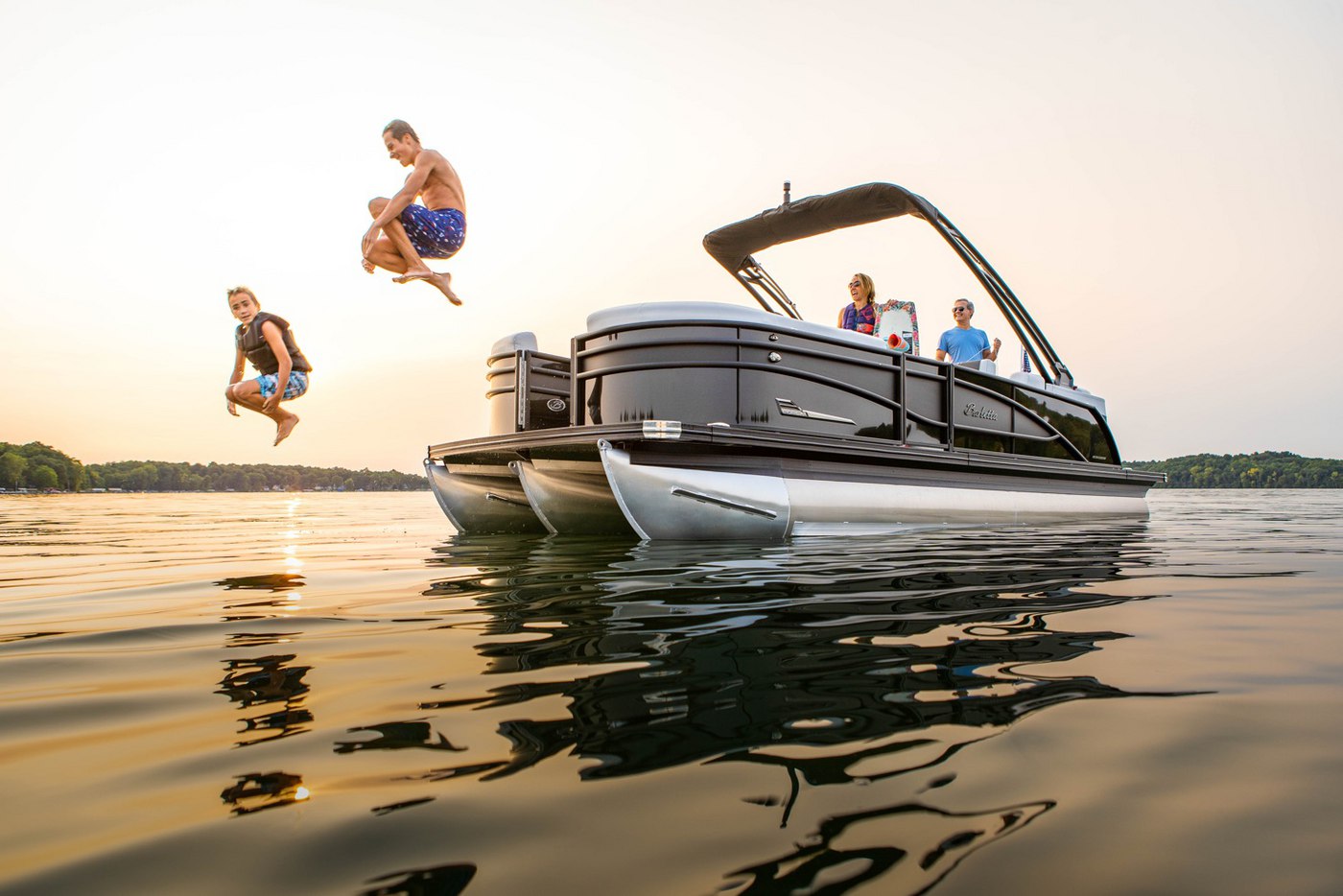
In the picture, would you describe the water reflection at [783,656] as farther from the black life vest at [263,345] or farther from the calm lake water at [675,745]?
the black life vest at [263,345]

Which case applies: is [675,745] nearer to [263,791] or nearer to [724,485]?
[263,791]

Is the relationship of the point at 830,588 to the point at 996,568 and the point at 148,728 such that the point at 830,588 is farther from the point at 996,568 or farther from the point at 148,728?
the point at 148,728

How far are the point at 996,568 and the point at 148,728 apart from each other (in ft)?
11.5

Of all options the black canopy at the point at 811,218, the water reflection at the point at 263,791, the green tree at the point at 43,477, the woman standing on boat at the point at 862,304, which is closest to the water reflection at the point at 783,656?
the water reflection at the point at 263,791

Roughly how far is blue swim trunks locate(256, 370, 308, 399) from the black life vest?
6 centimetres

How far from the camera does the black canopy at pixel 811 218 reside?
310 inches

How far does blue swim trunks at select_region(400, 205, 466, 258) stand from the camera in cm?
501

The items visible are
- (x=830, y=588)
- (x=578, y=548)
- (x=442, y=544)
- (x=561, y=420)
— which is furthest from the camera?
(x=561, y=420)

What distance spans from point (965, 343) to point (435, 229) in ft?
18.8

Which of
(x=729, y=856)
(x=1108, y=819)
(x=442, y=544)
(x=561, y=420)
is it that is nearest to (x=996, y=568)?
(x=1108, y=819)

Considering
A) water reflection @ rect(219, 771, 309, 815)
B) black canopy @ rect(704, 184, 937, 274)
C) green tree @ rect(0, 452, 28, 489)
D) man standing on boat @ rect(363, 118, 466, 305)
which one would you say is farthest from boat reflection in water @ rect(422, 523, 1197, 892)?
green tree @ rect(0, 452, 28, 489)

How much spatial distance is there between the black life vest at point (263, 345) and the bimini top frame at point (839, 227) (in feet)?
15.0

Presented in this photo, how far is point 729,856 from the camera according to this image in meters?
0.89

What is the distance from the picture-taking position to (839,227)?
331 inches
